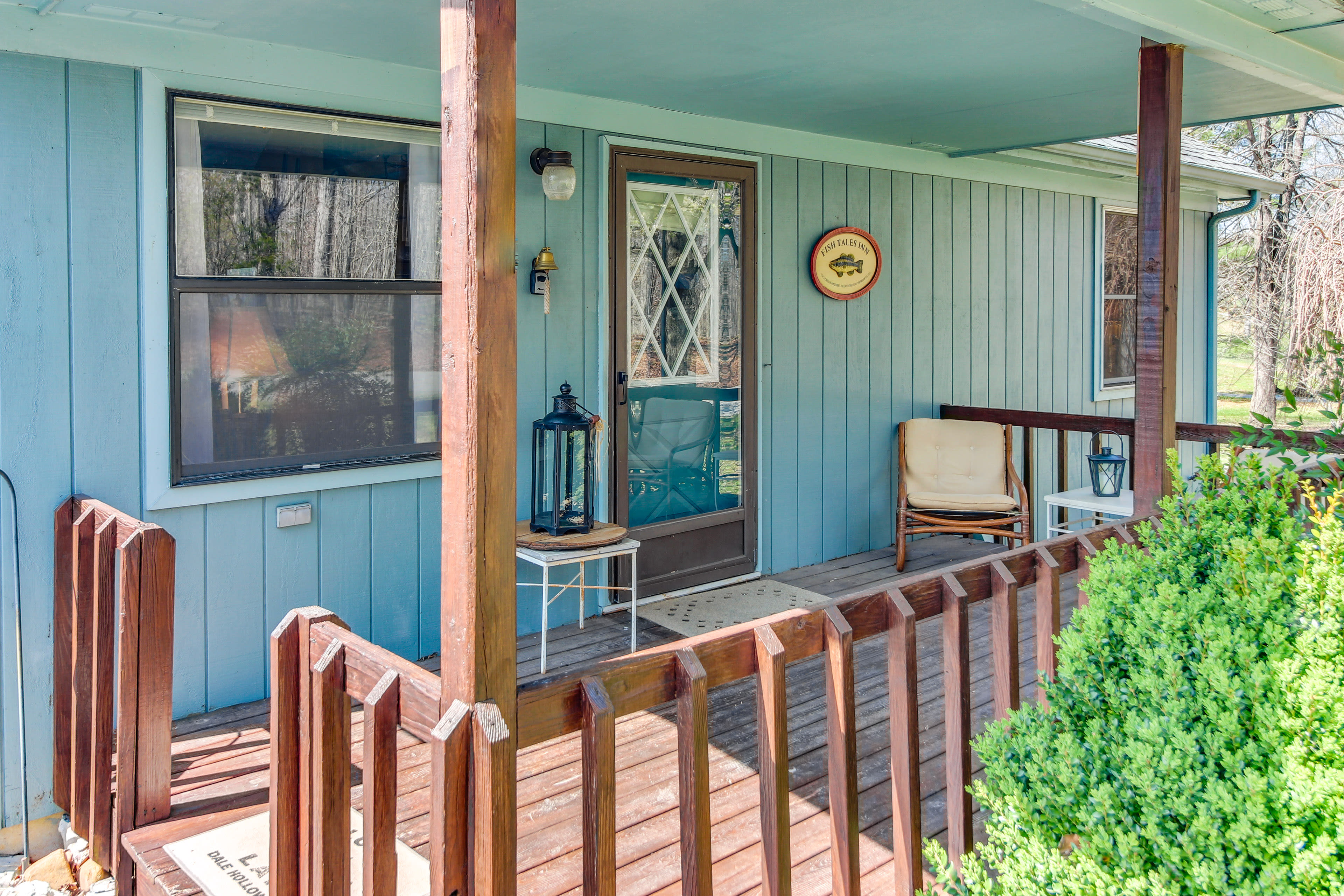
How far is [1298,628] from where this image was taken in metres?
1.59

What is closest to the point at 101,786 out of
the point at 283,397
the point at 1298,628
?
the point at 283,397

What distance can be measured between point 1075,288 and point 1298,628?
5.75m

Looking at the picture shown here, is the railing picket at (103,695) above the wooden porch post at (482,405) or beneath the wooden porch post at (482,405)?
beneath

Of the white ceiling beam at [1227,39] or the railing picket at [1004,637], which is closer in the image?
A: the railing picket at [1004,637]

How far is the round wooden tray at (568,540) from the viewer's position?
11.8 ft

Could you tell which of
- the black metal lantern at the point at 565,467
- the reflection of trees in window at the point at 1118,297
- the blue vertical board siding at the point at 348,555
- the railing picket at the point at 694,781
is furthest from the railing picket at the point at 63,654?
the reflection of trees in window at the point at 1118,297

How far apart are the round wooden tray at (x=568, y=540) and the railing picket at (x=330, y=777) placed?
1819 millimetres

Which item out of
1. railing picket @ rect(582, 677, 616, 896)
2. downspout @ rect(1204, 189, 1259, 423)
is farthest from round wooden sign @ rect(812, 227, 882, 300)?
downspout @ rect(1204, 189, 1259, 423)

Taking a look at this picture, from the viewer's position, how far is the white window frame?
275 inches

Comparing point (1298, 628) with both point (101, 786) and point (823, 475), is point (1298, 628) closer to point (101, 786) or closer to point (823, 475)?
point (101, 786)

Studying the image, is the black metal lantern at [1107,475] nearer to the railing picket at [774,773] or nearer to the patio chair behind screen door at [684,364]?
the patio chair behind screen door at [684,364]

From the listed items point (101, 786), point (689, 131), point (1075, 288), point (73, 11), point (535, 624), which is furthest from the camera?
point (1075, 288)

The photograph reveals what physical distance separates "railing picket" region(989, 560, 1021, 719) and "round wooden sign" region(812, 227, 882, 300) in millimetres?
3239

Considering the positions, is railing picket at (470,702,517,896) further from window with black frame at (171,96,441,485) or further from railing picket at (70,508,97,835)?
window with black frame at (171,96,441,485)
